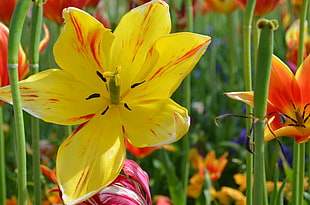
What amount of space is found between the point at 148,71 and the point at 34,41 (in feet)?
0.45

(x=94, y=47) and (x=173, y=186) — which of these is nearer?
(x=94, y=47)

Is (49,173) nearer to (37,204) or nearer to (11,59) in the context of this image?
(37,204)

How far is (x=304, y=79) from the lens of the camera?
691 mm

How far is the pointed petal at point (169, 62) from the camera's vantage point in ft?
1.99

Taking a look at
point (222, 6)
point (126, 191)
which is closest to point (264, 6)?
point (126, 191)

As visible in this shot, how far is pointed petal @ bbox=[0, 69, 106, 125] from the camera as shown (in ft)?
2.08

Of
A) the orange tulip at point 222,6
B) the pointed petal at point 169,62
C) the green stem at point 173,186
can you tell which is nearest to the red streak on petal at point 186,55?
the pointed petal at point 169,62

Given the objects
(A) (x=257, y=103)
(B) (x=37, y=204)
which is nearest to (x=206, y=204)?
(B) (x=37, y=204)

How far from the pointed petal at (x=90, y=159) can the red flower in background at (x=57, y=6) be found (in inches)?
10.6

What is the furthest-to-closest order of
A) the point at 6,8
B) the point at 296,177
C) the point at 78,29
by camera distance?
1. the point at 6,8
2. the point at 296,177
3. the point at 78,29

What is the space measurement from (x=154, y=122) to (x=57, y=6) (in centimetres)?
34

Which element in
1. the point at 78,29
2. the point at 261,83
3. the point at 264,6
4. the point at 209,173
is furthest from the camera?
the point at 209,173

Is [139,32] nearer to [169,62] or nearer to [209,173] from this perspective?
[169,62]

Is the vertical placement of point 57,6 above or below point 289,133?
above
